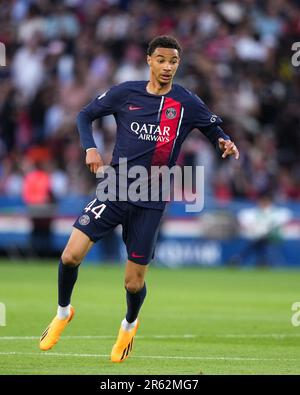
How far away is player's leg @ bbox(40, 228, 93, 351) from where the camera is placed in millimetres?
9711

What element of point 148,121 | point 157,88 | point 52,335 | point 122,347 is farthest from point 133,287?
point 157,88

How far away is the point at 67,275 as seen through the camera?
32.4ft

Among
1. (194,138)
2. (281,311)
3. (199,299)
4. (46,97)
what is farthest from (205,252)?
(281,311)

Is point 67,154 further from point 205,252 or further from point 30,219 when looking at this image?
point 205,252

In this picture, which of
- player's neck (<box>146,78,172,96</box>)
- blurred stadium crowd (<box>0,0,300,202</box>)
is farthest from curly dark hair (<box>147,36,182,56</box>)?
blurred stadium crowd (<box>0,0,300,202</box>)

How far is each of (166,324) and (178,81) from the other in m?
12.1

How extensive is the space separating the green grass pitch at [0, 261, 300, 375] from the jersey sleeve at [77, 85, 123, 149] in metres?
1.94

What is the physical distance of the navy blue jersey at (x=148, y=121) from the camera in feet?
32.4

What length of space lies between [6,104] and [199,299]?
10.7 metres

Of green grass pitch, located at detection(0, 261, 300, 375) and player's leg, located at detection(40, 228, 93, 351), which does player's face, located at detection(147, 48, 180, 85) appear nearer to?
player's leg, located at detection(40, 228, 93, 351)

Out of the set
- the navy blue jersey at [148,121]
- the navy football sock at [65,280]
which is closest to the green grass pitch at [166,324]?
the navy football sock at [65,280]

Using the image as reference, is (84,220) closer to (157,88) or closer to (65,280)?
(65,280)

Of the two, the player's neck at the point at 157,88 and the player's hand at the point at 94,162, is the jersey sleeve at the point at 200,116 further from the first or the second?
the player's hand at the point at 94,162

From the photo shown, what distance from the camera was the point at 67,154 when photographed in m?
25.4
